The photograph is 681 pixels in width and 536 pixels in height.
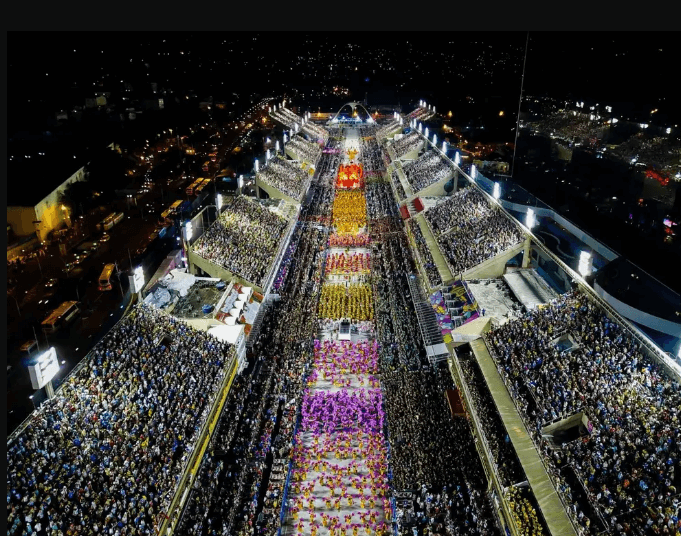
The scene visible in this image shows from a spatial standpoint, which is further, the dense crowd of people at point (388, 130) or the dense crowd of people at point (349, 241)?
the dense crowd of people at point (388, 130)

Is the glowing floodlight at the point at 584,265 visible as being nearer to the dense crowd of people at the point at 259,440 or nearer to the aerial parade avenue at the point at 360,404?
the aerial parade avenue at the point at 360,404

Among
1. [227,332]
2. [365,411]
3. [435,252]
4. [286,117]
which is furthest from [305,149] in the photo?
[365,411]

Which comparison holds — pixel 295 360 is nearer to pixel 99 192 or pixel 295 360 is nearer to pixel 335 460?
pixel 335 460

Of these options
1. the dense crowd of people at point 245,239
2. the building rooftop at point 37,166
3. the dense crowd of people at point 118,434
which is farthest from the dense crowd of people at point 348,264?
the building rooftop at point 37,166

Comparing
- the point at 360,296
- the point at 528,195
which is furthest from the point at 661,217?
the point at 360,296

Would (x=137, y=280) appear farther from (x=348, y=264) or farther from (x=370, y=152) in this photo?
(x=370, y=152)

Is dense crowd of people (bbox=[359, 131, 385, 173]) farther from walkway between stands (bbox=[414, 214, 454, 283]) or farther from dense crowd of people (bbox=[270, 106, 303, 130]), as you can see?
walkway between stands (bbox=[414, 214, 454, 283])
